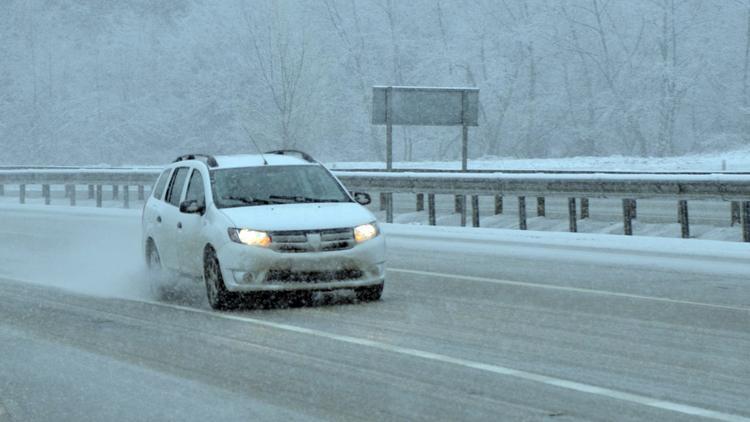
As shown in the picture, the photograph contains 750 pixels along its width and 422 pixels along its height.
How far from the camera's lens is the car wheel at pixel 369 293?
12359 mm

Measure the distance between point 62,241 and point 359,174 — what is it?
707 centimetres

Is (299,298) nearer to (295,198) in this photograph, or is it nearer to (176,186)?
(295,198)

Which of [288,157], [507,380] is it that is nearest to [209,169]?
[288,157]

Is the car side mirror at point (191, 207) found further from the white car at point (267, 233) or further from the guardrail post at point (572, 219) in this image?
the guardrail post at point (572, 219)

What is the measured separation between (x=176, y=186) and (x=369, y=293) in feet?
9.05

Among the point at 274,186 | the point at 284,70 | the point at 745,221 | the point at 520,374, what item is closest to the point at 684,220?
the point at 745,221

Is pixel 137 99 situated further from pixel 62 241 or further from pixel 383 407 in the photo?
pixel 383 407

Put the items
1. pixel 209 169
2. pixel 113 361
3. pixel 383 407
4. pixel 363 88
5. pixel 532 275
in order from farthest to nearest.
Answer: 1. pixel 363 88
2. pixel 532 275
3. pixel 209 169
4. pixel 113 361
5. pixel 383 407

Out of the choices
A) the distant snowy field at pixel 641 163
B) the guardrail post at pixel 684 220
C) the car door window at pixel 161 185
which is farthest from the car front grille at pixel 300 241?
the distant snowy field at pixel 641 163

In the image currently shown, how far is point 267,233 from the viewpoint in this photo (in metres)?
11.8

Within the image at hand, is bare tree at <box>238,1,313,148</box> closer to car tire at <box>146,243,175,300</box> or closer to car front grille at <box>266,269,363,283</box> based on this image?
car tire at <box>146,243,175,300</box>

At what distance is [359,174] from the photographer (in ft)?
92.4

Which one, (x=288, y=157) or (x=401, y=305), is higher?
(x=288, y=157)

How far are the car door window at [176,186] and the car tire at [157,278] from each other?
1.77 ft
